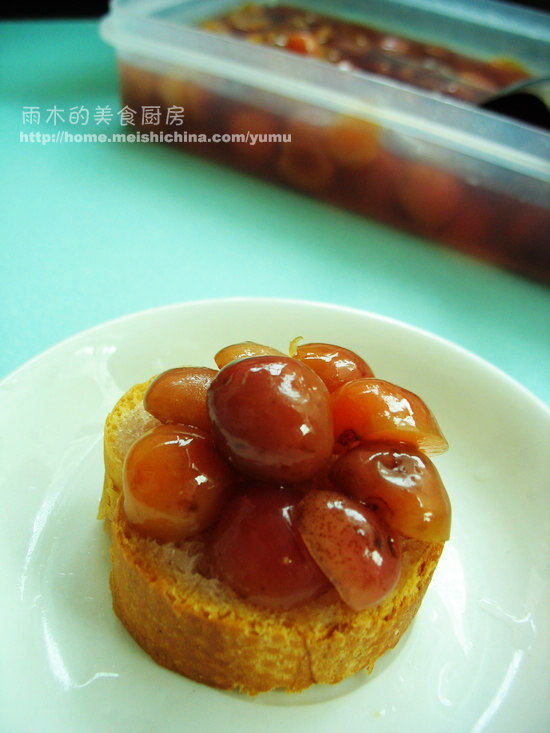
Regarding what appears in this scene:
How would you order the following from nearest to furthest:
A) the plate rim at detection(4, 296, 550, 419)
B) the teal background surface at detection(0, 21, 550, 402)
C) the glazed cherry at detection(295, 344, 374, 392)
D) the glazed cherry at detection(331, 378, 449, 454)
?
the glazed cherry at detection(331, 378, 449, 454)
the glazed cherry at detection(295, 344, 374, 392)
the plate rim at detection(4, 296, 550, 419)
the teal background surface at detection(0, 21, 550, 402)

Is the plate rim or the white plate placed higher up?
the plate rim

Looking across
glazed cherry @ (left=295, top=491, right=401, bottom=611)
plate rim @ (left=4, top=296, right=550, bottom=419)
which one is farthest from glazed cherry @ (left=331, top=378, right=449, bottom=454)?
plate rim @ (left=4, top=296, right=550, bottom=419)

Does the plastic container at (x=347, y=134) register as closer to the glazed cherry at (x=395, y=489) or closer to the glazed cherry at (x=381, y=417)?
the glazed cherry at (x=381, y=417)

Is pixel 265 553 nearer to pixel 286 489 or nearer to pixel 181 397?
pixel 286 489

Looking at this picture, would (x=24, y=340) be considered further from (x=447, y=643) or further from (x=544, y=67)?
(x=544, y=67)

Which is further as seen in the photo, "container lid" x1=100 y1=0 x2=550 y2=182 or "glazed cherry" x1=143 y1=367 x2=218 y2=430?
"container lid" x1=100 y1=0 x2=550 y2=182

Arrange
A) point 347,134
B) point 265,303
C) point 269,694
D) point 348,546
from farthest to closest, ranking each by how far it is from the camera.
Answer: point 347,134, point 265,303, point 269,694, point 348,546

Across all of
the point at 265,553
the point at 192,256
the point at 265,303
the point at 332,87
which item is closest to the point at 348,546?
the point at 265,553

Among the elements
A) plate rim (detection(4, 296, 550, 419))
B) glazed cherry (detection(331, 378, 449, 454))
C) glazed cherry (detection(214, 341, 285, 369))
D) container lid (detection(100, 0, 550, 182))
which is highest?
container lid (detection(100, 0, 550, 182))

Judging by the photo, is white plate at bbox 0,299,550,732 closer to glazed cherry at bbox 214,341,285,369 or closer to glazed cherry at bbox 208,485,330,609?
glazed cherry at bbox 208,485,330,609
